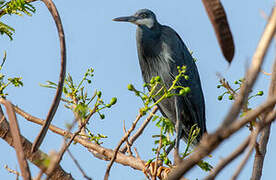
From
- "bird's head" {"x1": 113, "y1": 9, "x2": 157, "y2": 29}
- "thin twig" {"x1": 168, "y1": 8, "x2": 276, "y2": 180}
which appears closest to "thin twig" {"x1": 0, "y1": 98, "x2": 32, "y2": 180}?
"thin twig" {"x1": 168, "y1": 8, "x2": 276, "y2": 180}

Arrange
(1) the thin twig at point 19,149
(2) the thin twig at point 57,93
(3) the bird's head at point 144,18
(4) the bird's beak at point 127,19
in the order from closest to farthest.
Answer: (1) the thin twig at point 19,149 → (2) the thin twig at point 57,93 → (4) the bird's beak at point 127,19 → (3) the bird's head at point 144,18

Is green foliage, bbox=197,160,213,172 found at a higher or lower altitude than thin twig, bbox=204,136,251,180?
lower

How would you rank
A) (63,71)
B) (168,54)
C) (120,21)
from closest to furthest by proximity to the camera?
(63,71), (120,21), (168,54)

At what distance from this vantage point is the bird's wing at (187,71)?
258cm

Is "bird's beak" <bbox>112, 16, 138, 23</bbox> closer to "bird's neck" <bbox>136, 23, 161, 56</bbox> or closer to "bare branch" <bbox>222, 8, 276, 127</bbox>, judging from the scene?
"bird's neck" <bbox>136, 23, 161, 56</bbox>

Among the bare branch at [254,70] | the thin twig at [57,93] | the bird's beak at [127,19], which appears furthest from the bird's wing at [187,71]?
the bare branch at [254,70]

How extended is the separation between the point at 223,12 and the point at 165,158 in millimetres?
925

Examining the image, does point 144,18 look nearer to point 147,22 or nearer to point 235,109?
point 147,22

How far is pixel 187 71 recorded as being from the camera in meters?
2.63

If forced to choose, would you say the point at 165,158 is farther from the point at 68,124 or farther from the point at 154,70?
the point at 154,70

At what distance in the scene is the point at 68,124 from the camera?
552 millimetres

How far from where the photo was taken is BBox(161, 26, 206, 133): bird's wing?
258 cm

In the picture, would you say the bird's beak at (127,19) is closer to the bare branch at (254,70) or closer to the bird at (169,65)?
the bird at (169,65)

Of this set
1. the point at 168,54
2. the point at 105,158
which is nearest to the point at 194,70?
the point at 168,54
